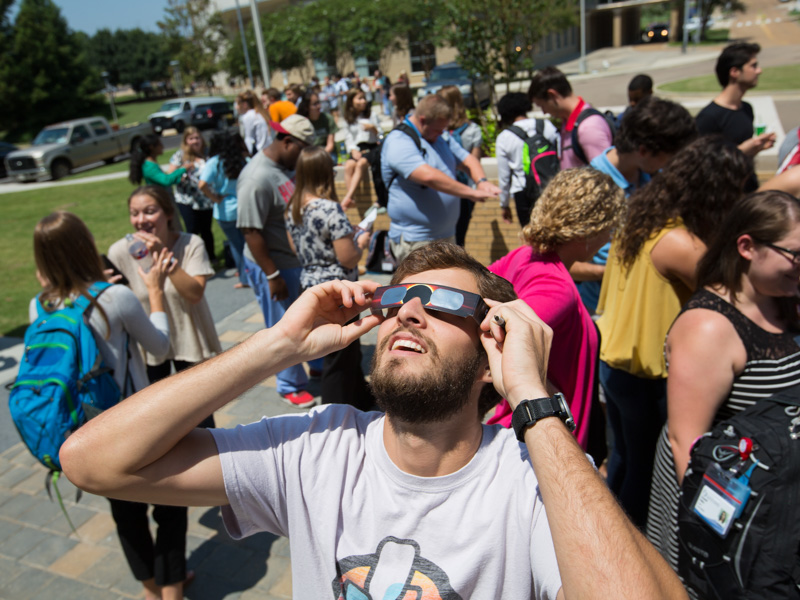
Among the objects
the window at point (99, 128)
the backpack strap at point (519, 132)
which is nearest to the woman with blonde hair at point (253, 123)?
the backpack strap at point (519, 132)

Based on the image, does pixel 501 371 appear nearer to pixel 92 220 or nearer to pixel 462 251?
pixel 462 251

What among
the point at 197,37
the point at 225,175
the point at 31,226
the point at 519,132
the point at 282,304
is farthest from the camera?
the point at 197,37

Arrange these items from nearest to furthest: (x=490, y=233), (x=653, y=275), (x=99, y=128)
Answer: (x=653, y=275) → (x=490, y=233) → (x=99, y=128)

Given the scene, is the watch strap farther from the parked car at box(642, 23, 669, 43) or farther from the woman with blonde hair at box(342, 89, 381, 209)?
the parked car at box(642, 23, 669, 43)

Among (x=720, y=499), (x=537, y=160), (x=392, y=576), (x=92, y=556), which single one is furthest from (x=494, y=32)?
(x=392, y=576)

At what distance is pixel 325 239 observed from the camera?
4066 mm

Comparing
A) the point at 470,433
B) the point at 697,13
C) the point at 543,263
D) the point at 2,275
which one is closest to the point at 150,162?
the point at 2,275

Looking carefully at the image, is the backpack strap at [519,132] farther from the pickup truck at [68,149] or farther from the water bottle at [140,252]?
the pickup truck at [68,149]

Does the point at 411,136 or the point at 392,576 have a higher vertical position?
the point at 411,136

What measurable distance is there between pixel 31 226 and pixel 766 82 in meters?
26.3

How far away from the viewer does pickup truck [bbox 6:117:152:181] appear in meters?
22.2

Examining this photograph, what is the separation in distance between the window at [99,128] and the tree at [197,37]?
29968 millimetres

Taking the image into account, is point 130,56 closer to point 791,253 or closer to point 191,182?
point 191,182

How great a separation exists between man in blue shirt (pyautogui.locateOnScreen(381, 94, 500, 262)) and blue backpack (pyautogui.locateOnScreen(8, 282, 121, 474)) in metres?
2.63
